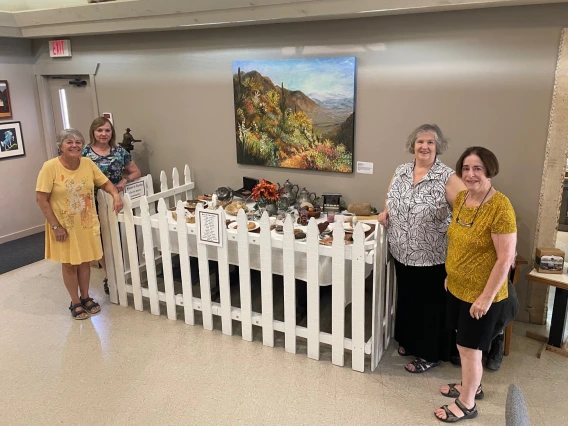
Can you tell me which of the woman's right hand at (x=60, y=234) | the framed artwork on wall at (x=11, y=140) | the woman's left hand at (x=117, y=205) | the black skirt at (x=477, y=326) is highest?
the framed artwork on wall at (x=11, y=140)

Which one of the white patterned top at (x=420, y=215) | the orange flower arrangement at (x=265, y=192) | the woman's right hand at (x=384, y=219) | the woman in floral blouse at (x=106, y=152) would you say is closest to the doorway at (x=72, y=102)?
the woman in floral blouse at (x=106, y=152)

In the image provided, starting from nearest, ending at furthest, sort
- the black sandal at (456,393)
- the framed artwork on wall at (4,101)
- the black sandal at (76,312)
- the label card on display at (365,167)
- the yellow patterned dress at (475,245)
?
the yellow patterned dress at (475,245)
the black sandal at (456,393)
the black sandal at (76,312)
the label card on display at (365,167)
the framed artwork on wall at (4,101)

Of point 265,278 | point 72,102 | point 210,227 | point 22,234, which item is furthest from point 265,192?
point 22,234

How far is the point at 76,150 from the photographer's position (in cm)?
331

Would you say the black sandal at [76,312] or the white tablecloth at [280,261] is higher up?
the white tablecloth at [280,261]

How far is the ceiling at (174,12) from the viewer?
311 cm

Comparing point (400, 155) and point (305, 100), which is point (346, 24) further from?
point (400, 155)

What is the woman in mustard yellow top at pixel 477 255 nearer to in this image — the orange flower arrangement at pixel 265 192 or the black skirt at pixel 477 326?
the black skirt at pixel 477 326

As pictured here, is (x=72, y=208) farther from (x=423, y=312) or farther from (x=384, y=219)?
(x=423, y=312)

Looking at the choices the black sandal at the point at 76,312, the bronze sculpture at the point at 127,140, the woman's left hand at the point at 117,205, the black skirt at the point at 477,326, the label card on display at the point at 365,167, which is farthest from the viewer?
the bronze sculpture at the point at 127,140

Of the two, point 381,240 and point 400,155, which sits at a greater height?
point 400,155

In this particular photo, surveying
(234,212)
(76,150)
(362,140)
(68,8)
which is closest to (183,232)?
(234,212)

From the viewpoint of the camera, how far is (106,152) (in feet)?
13.1

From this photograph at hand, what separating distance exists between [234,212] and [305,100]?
1086mm
